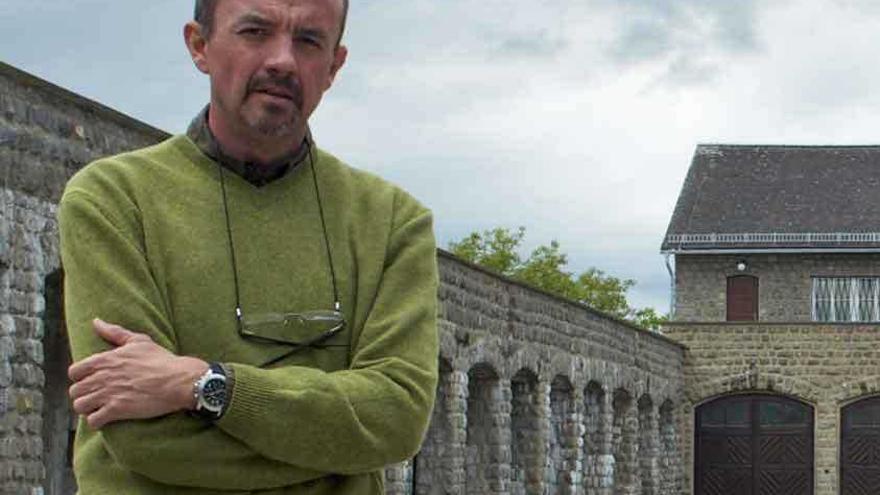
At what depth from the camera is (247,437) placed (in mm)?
2699

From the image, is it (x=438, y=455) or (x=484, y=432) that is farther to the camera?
(x=484, y=432)

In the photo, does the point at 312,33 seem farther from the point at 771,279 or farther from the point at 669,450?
the point at 771,279

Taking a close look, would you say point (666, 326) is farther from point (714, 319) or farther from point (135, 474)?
point (135, 474)

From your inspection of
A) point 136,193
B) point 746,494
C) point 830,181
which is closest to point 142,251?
point 136,193

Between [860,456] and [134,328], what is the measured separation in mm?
31739

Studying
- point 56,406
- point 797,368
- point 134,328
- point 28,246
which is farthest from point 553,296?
point 134,328

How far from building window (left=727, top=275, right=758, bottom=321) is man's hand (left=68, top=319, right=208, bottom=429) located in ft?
121

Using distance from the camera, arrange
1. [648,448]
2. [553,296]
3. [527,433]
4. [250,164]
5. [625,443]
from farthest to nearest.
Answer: [648,448] < [625,443] < [553,296] < [527,433] < [250,164]

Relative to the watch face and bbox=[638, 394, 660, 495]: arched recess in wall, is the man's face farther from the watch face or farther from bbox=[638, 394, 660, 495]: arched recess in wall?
bbox=[638, 394, 660, 495]: arched recess in wall

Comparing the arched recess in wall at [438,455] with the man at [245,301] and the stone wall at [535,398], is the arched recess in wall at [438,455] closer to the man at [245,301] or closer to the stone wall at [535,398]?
the stone wall at [535,398]

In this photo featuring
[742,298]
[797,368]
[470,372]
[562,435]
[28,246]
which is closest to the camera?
[28,246]

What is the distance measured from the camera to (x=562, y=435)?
83.7ft

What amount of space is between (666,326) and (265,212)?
3251 cm

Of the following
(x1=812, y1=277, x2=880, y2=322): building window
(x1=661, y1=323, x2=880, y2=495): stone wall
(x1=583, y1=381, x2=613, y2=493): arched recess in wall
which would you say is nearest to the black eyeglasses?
(x1=583, y1=381, x2=613, y2=493): arched recess in wall
